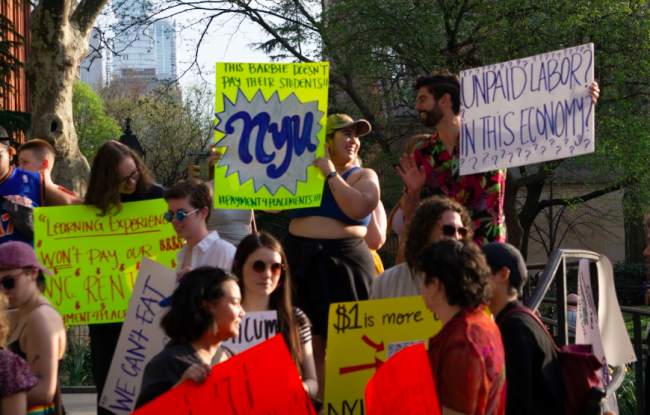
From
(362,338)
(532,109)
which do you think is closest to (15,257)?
(362,338)

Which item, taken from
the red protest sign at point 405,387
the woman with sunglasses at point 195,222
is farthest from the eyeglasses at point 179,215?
the red protest sign at point 405,387

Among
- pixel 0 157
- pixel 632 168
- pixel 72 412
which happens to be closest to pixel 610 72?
pixel 632 168

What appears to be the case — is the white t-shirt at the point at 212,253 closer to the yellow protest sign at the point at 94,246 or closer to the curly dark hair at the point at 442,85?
the yellow protest sign at the point at 94,246

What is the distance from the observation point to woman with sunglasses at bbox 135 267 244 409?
10.8 ft

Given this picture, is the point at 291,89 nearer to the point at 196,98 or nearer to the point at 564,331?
the point at 564,331

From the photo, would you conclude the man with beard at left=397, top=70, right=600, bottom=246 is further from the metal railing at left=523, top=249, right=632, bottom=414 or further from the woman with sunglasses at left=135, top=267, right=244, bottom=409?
the woman with sunglasses at left=135, top=267, right=244, bottom=409

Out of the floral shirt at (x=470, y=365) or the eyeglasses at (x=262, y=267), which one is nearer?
the floral shirt at (x=470, y=365)

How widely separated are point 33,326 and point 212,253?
4.08 ft

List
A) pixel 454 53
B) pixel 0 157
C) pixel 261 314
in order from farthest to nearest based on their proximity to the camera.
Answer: pixel 454 53 < pixel 0 157 < pixel 261 314

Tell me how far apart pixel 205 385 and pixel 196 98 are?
3135 centimetres

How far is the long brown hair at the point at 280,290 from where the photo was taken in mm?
4090

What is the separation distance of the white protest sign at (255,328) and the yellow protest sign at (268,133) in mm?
1211

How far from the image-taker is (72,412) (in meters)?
7.48

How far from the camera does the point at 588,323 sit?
184 inches
